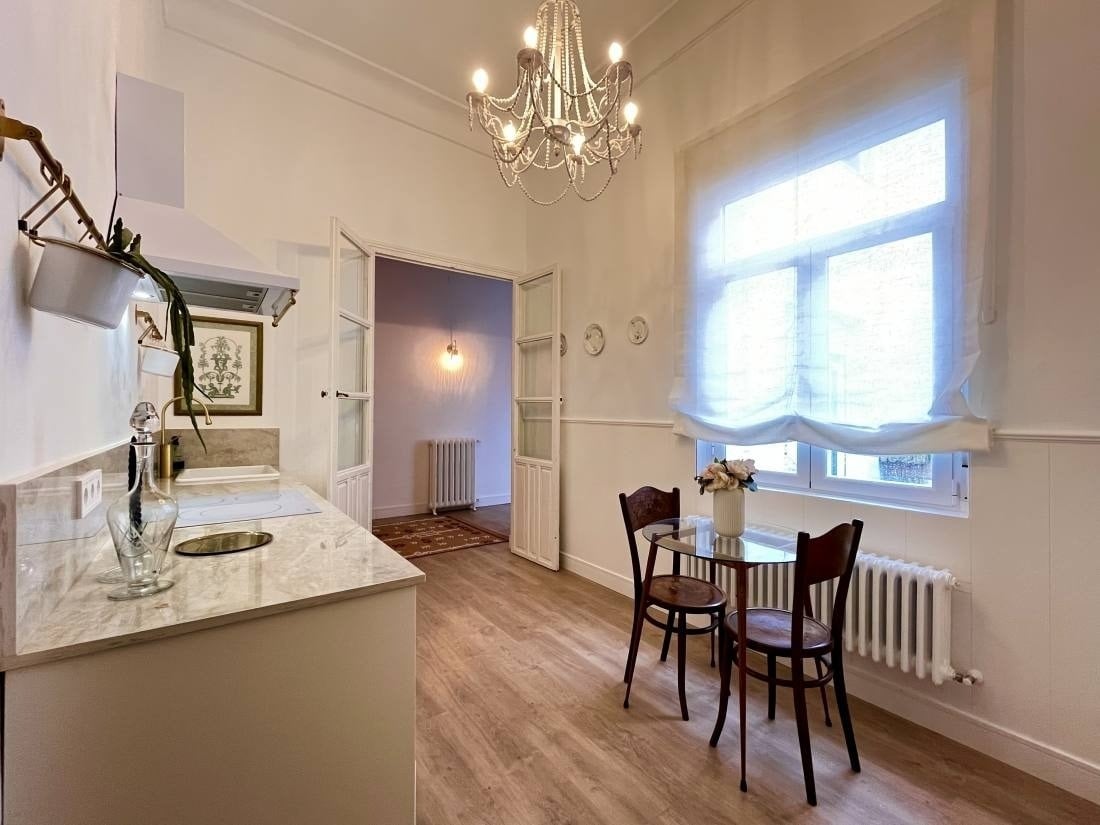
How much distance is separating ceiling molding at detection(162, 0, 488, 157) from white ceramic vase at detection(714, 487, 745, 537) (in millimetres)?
3517

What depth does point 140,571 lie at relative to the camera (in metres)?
1.03

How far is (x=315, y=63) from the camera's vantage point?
10.4 feet

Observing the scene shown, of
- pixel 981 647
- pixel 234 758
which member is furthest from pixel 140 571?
pixel 981 647

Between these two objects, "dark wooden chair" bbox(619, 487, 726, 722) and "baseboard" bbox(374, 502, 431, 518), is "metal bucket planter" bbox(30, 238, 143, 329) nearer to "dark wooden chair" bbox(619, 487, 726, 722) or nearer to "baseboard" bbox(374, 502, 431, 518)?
"dark wooden chair" bbox(619, 487, 726, 722)

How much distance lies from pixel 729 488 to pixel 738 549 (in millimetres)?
241

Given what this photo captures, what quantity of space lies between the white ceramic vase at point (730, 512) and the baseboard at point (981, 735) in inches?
35.0

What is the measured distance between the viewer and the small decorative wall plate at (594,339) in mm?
3430

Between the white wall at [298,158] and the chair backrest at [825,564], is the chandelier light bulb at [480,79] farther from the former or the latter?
the chair backrest at [825,564]

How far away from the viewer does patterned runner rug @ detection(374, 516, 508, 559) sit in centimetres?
426

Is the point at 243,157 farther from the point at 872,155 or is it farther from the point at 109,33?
the point at 872,155

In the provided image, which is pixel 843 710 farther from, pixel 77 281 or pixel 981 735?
pixel 77 281

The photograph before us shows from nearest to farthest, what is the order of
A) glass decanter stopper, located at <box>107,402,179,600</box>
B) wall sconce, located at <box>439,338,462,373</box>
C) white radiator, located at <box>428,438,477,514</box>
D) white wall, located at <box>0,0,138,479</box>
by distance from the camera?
white wall, located at <box>0,0,138,479</box>
glass decanter stopper, located at <box>107,402,179,600</box>
white radiator, located at <box>428,438,477,514</box>
wall sconce, located at <box>439,338,462,373</box>

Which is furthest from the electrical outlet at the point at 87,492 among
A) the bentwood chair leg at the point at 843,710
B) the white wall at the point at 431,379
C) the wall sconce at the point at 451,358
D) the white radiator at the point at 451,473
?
the wall sconce at the point at 451,358

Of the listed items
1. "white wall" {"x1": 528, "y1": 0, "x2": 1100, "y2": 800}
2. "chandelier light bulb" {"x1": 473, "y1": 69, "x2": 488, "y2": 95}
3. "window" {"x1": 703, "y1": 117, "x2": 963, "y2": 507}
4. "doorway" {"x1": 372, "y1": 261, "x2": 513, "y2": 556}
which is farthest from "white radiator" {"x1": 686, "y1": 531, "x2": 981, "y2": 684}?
"doorway" {"x1": 372, "y1": 261, "x2": 513, "y2": 556}
